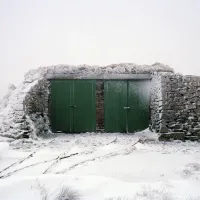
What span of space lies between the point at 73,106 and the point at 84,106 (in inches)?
18.6

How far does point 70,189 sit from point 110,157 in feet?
8.97

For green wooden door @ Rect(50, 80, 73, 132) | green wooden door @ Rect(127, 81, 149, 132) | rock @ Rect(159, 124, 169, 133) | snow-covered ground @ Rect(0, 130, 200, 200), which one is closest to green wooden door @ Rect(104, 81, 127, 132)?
green wooden door @ Rect(127, 81, 149, 132)

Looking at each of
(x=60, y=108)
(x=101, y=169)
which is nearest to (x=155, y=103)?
(x=60, y=108)

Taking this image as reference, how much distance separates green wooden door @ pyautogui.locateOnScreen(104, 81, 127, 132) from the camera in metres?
10.3

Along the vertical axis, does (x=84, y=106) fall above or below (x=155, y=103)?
below

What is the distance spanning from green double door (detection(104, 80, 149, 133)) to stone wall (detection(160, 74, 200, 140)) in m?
1.49

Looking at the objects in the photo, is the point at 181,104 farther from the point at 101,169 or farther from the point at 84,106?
the point at 101,169

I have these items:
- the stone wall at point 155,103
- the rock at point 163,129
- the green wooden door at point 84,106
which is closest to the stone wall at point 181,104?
the rock at point 163,129

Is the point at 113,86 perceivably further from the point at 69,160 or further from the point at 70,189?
the point at 70,189

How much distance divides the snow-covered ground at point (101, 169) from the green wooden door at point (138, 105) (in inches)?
Result: 57.7

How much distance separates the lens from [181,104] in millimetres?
8883

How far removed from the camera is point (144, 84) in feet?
33.7

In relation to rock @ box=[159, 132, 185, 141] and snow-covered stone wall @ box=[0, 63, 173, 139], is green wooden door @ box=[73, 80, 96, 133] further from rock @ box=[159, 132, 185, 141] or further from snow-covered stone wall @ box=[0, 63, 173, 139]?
rock @ box=[159, 132, 185, 141]

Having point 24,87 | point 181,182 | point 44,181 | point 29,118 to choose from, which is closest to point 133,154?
point 181,182
